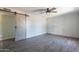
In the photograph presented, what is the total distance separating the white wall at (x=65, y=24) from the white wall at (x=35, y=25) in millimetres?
143

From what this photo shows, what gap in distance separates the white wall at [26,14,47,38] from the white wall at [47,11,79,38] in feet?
0.47

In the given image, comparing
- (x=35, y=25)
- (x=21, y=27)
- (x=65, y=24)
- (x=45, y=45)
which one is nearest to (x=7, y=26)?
(x=21, y=27)

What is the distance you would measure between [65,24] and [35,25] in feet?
2.38

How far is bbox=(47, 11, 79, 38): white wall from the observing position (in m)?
2.22

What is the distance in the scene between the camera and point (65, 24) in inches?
90.7

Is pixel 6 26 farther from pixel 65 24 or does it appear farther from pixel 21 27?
pixel 65 24

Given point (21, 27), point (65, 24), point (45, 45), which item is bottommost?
point (45, 45)

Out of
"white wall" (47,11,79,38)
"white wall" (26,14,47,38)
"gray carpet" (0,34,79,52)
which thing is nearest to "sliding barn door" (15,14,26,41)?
"white wall" (26,14,47,38)

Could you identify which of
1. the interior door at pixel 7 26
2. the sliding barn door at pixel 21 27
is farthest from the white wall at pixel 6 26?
the sliding barn door at pixel 21 27

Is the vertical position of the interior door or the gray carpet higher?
the interior door

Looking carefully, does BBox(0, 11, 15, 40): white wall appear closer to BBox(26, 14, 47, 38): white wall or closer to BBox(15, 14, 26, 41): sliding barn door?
BBox(15, 14, 26, 41): sliding barn door

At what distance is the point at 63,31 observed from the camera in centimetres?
230
